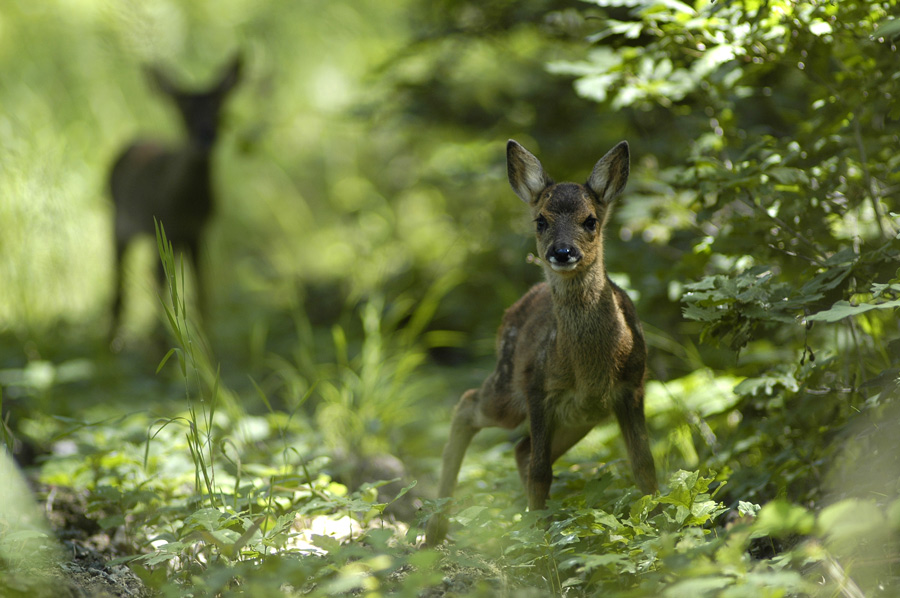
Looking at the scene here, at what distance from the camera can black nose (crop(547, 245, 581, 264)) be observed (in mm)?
2889

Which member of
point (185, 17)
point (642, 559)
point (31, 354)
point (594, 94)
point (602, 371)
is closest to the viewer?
point (642, 559)

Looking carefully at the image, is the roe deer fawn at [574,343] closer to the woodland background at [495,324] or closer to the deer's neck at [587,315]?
the deer's neck at [587,315]

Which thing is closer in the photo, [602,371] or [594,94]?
[602,371]

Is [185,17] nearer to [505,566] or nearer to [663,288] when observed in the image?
[663,288]

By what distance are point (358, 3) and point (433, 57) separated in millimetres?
4631

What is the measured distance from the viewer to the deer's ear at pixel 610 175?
124 inches

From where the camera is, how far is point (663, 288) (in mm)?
4402

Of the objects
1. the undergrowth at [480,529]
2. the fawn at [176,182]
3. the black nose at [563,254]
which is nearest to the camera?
the undergrowth at [480,529]

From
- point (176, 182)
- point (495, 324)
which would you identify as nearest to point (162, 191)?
point (176, 182)

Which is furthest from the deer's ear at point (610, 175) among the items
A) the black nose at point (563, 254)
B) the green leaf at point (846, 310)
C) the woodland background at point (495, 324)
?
the green leaf at point (846, 310)

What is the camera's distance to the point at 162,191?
7.07 m

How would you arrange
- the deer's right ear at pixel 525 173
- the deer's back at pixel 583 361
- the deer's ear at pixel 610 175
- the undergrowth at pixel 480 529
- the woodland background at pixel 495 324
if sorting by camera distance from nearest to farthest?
the undergrowth at pixel 480 529 < the woodland background at pixel 495 324 < the deer's back at pixel 583 361 < the deer's ear at pixel 610 175 < the deer's right ear at pixel 525 173

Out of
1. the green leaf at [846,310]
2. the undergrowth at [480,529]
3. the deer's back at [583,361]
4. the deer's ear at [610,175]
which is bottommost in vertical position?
the undergrowth at [480,529]

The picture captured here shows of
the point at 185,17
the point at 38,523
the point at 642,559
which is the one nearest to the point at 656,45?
the point at 642,559
